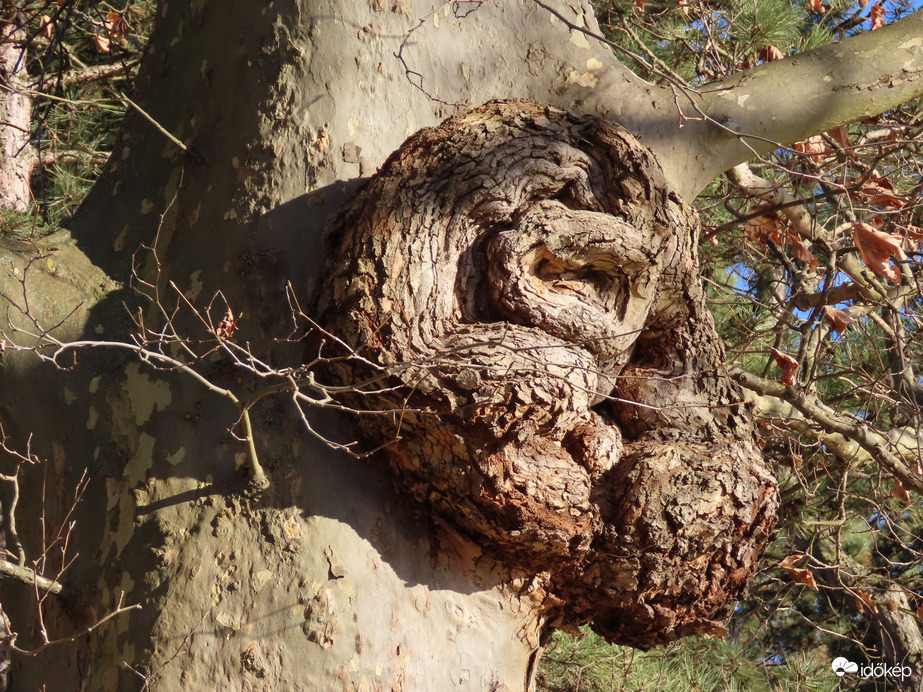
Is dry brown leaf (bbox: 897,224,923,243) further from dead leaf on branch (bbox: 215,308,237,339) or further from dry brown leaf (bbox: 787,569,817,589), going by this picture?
dead leaf on branch (bbox: 215,308,237,339)

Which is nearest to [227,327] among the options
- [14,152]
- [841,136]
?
[841,136]

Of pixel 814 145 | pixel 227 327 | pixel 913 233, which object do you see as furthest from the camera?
pixel 814 145

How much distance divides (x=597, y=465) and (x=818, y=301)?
5.79 ft

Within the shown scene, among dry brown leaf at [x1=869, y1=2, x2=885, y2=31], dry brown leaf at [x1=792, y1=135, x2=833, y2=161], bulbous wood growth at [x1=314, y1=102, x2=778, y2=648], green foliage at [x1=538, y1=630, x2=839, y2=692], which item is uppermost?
dry brown leaf at [x1=869, y1=2, x2=885, y2=31]

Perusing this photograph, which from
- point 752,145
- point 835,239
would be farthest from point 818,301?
point 752,145

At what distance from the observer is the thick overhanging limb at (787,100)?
90.7 inches

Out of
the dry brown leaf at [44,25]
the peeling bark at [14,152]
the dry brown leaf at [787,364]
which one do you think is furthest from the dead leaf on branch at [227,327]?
the peeling bark at [14,152]

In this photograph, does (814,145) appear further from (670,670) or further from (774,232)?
(670,670)

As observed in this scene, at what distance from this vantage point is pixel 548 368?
173 centimetres

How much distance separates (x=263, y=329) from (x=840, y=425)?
2304mm

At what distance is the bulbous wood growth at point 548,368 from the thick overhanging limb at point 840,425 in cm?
128

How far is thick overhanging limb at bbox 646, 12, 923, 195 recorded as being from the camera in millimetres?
2303

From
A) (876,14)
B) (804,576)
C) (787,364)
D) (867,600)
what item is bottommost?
(804,576)

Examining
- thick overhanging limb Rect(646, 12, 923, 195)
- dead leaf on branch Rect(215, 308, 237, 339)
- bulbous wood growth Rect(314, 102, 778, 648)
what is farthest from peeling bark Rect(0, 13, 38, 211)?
thick overhanging limb Rect(646, 12, 923, 195)
